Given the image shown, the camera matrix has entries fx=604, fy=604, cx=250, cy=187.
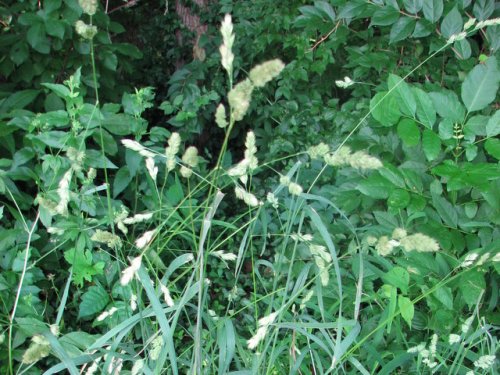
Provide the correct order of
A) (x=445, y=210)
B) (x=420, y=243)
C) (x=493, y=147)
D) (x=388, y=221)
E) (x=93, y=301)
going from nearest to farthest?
(x=420, y=243) → (x=493, y=147) → (x=445, y=210) → (x=388, y=221) → (x=93, y=301)

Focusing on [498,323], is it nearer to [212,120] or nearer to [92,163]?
[92,163]

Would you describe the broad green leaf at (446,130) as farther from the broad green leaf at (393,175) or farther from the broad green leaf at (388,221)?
the broad green leaf at (388,221)

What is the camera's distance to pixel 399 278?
1.76m

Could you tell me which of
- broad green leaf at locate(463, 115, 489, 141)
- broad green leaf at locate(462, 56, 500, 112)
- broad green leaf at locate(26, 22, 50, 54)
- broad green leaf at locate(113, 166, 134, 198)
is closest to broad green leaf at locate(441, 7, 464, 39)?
broad green leaf at locate(462, 56, 500, 112)

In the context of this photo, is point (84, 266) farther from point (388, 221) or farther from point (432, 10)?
point (432, 10)

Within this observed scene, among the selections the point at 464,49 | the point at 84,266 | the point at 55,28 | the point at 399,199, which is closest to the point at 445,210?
the point at 399,199

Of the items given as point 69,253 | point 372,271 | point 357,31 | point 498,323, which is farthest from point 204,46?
point 498,323

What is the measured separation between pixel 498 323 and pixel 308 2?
1.92m

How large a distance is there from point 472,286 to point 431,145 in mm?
425

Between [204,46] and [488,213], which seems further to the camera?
[204,46]

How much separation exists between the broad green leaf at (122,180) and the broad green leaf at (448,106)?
1.24 meters

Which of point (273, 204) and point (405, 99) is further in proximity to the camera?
point (405, 99)

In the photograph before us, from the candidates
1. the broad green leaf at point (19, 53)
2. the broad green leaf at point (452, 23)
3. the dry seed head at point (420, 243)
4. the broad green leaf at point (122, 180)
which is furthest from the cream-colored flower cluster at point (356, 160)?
the broad green leaf at point (19, 53)

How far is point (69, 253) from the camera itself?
7.04 feet
